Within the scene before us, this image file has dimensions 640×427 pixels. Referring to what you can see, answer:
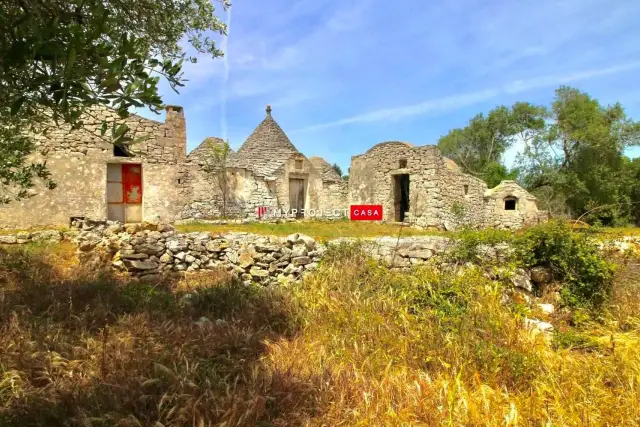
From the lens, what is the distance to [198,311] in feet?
16.3

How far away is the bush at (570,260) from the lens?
561 cm

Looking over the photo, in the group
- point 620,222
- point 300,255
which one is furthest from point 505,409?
point 620,222

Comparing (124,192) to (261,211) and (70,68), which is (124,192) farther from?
(70,68)

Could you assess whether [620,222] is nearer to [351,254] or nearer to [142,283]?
[351,254]

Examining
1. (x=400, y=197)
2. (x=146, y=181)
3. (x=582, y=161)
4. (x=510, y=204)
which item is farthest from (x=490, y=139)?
(x=146, y=181)

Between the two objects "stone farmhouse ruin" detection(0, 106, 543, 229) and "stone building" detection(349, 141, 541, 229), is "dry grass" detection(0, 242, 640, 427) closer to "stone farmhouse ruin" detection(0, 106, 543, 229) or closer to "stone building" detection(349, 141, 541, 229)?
"stone farmhouse ruin" detection(0, 106, 543, 229)

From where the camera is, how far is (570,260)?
5.88 meters

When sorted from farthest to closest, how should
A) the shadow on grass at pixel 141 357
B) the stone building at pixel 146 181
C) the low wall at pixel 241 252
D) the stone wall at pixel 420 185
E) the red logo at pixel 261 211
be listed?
the red logo at pixel 261 211, the stone wall at pixel 420 185, the stone building at pixel 146 181, the low wall at pixel 241 252, the shadow on grass at pixel 141 357

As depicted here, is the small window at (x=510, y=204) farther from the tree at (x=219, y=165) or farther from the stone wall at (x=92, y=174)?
the stone wall at (x=92, y=174)

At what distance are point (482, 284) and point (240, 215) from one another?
11.1m

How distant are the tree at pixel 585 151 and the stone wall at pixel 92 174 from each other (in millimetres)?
22154

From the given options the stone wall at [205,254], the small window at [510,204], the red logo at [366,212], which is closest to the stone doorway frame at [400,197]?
the red logo at [366,212]

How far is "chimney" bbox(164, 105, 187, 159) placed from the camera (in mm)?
13070

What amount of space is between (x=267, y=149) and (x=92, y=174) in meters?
7.34
